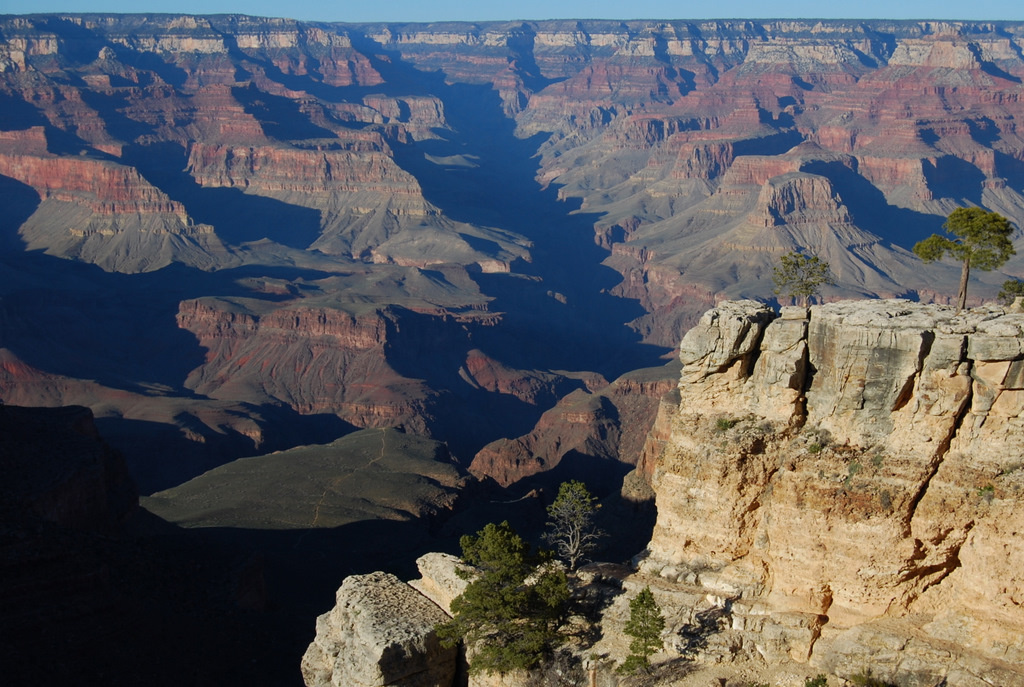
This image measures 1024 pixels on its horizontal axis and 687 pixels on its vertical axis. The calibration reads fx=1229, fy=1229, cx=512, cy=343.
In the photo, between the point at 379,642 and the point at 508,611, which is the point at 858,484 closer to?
the point at 508,611

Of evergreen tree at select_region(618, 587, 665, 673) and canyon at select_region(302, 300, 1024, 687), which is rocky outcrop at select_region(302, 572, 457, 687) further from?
evergreen tree at select_region(618, 587, 665, 673)

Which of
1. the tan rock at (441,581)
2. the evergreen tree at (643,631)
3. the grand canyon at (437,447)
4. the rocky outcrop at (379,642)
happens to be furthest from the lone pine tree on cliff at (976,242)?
the rocky outcrop at (379,642)

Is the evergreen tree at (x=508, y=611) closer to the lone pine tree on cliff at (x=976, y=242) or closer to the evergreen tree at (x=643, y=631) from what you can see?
the evergreen tree at (x=643, y=631)

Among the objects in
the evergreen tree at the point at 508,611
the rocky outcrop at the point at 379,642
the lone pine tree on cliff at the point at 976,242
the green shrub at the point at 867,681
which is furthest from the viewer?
the lone pine tree on cliff at the point at 976,242

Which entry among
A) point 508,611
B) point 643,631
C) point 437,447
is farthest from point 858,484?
point 437,447

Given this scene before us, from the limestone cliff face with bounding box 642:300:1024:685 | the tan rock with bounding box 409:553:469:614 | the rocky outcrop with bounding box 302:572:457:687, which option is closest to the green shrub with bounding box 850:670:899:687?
the limestone cliff face with bounding box 642:300:1024:685

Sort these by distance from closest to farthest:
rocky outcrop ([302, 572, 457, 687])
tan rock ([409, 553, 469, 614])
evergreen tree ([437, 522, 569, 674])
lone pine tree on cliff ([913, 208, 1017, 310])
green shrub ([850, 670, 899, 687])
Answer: green shrub ([850, 670, 899, 687]) → evergreen tree ([437, 522, 569, 674]) → rocky outcrop ([302, 572, 457, 687]) → tan rock ([409, 553, 469, 614]) → lone pine tree on cliff ([913, 208, 1017, 310])
